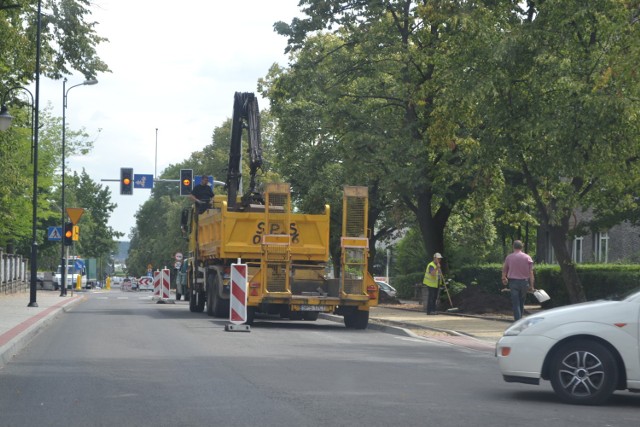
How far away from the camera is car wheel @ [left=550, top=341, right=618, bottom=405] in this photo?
1092cm

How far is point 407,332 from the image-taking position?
22875mm

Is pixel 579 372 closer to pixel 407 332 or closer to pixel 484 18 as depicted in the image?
pixel 407 332

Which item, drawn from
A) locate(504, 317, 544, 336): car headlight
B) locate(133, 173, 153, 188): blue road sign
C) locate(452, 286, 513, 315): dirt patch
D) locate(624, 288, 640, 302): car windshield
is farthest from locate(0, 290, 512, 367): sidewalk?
Result: locate(133, 173, 153, 188): blue road sign

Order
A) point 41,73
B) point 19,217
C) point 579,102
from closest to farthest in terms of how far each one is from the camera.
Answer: point 579,102 < point 41,73 < point 19,217

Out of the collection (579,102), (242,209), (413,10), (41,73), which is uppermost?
(413,10)

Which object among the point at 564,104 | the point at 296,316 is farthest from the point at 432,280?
the point at 564,104

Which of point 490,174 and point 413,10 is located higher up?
point 413,10

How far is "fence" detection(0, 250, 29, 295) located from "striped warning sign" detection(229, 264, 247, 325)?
1162 inches

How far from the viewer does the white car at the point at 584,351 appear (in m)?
10.9

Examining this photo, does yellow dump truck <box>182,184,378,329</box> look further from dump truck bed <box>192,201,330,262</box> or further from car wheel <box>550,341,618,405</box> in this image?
car wheel <box>550,341,618,405</box>

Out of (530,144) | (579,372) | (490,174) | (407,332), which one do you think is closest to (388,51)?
(490,174)

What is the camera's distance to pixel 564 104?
2309 cm

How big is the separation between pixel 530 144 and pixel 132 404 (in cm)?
1592

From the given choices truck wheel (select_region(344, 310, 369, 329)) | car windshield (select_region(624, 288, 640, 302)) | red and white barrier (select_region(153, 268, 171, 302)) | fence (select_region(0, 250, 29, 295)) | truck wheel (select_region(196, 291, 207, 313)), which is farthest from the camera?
fence (select_region(0, 250, 29, 295))
